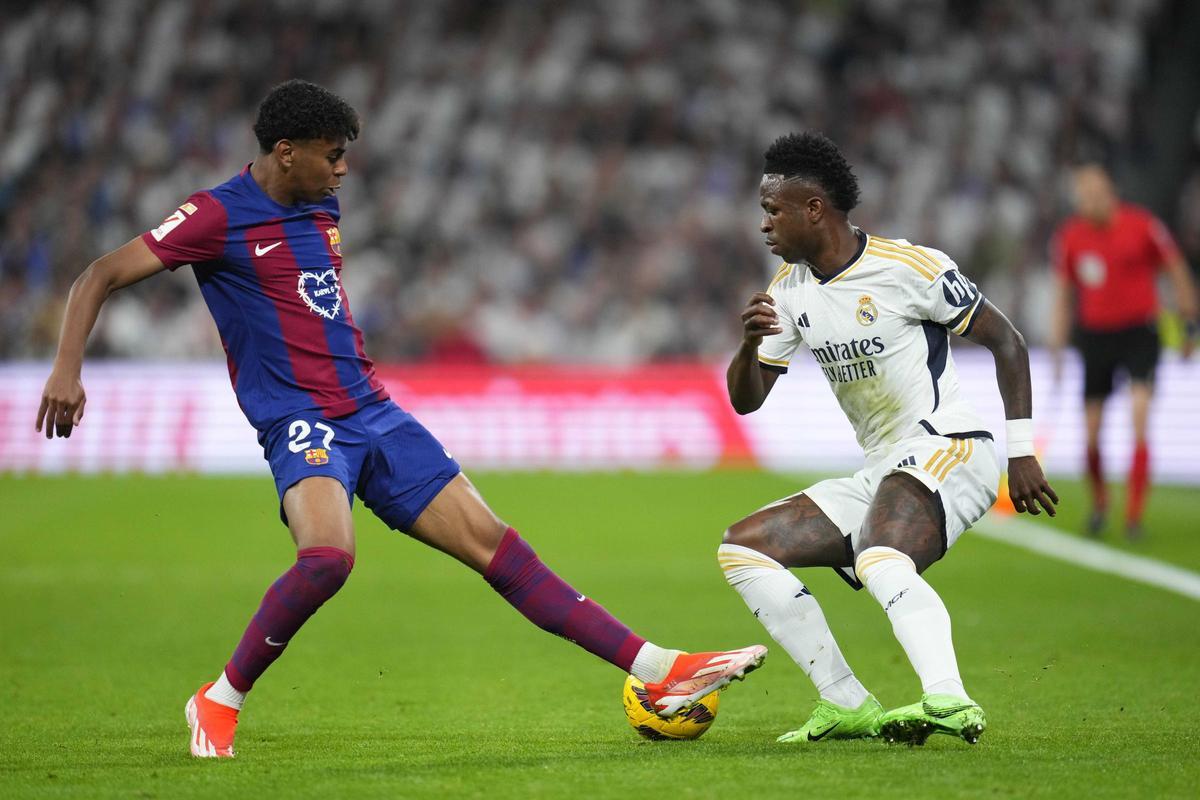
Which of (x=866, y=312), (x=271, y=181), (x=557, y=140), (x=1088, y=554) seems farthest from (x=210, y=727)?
(x=557, y=140)

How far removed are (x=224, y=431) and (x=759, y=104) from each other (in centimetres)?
969

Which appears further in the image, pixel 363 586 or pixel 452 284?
pixel 452 284

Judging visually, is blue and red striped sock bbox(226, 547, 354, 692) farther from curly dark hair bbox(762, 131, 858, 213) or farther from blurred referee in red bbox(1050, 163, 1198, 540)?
blurred referee in red bbox(1050, 163, 1198, 540)

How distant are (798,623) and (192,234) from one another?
2436mm

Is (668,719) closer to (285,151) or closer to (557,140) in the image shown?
(285,151)

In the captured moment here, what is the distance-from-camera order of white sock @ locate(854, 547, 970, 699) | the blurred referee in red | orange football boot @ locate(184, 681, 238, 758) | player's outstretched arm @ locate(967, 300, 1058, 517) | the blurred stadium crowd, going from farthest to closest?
the blurred stadium crowd → the blurred referee in red → player's outstretched arm @ locate(967, 300, 1058, 517) → orange football boot @ locate(184, 681, 238, 758) → white sock @ locate(854, 547, 970, 699)

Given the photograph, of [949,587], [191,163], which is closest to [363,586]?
[949,587]

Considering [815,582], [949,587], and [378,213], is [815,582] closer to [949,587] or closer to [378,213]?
[949,587]

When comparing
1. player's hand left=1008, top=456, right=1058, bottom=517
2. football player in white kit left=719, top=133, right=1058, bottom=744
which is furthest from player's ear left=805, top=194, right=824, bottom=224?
player's hand left=1008, top=456, right=1058, bottom=517

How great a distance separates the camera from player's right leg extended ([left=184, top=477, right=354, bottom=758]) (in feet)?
17.1

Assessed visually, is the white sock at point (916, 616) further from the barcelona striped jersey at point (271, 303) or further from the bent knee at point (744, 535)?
the barcelona striped jersey at point (271, 303)

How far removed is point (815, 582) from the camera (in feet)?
34.1

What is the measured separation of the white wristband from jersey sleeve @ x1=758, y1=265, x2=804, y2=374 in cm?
84

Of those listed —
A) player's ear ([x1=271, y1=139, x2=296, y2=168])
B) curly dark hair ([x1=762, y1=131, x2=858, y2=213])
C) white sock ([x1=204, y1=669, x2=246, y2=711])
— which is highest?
player's ear ([x1=271, y1=139, x2=296, y2=168])
